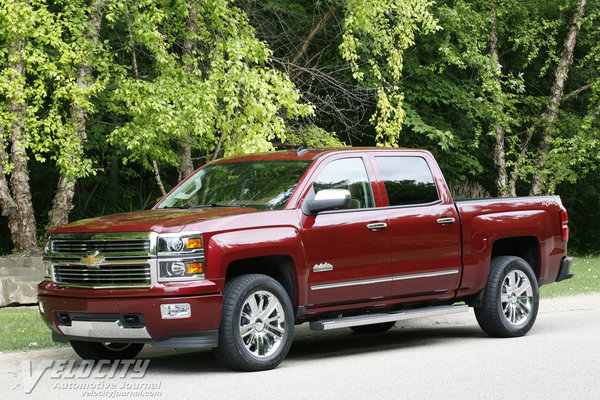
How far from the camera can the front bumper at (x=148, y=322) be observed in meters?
7.86

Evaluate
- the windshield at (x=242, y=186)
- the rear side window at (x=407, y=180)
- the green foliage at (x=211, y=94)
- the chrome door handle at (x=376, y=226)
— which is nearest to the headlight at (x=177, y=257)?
the windshield at (x=242, y=186)

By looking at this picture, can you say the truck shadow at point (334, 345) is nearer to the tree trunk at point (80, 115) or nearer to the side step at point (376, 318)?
the side step at point (376, 318)

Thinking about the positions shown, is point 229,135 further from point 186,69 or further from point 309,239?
point 309,239

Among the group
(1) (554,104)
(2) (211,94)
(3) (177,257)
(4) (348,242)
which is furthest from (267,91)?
(1) (554,104)

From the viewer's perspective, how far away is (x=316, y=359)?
370 inches

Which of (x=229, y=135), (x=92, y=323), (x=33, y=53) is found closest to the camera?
→ (x=92, y=323)

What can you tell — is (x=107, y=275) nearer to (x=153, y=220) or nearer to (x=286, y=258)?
(x=153, y=220)

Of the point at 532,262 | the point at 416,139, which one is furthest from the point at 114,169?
the point at 532,262

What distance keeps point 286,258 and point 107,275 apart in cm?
161

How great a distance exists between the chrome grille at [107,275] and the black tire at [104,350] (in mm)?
912

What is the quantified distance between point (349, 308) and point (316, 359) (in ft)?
2.06

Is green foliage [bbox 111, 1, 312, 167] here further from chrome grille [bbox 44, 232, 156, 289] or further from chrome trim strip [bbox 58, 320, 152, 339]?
chrome trim strip [bbox 58, 320, 152, 339]

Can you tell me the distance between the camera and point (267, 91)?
1512 cm

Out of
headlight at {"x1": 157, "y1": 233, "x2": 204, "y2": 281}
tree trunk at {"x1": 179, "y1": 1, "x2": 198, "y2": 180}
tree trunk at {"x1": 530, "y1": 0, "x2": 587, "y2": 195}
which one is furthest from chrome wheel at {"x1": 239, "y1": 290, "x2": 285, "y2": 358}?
tree trunk at {"x1": 530, "y1": 0, "x2": 587, "y2": 195}
